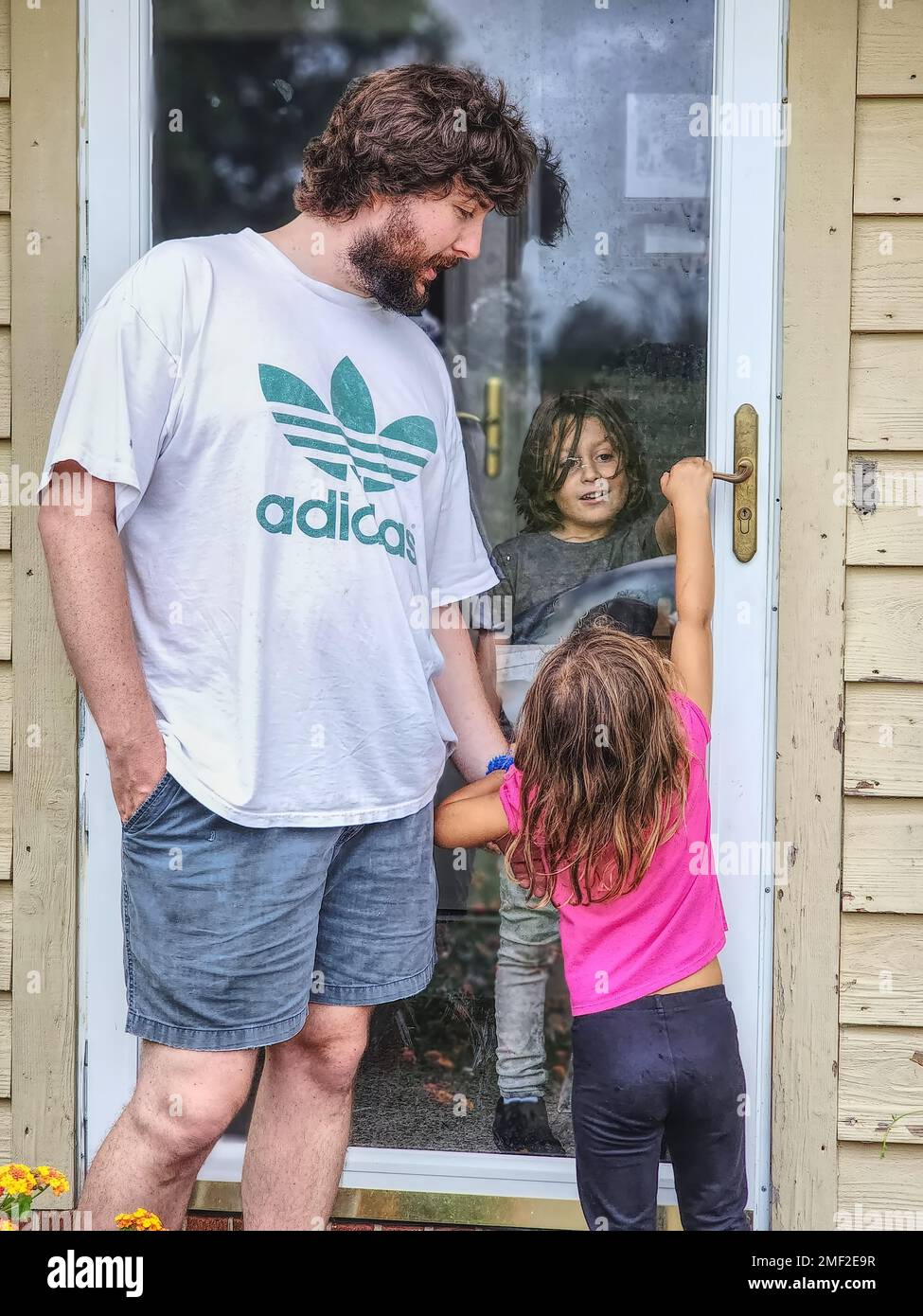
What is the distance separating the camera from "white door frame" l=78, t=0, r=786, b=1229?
1830 millimetres

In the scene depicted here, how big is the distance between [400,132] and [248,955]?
1153 mm

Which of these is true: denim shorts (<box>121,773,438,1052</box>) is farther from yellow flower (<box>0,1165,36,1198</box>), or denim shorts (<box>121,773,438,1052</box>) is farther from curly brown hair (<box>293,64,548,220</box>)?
curly brown hair (<box>293,64,548,220</box>)

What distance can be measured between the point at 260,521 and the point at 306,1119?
88 centimetres

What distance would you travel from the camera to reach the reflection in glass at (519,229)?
1913 mm

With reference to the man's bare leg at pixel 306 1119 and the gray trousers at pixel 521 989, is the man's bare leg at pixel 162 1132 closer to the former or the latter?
the man's bare leg at pixel 306 1119

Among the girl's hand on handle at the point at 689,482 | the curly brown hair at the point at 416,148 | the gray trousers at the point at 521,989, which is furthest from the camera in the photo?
the gray trousers at the point at 521,989

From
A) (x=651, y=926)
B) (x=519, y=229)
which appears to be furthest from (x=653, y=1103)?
(x=519, y=229)

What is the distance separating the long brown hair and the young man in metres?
0.23

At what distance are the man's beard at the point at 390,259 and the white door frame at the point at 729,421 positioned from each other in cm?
46

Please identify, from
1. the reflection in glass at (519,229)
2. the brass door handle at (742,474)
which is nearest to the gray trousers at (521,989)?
the reflection in glass at (519,229)

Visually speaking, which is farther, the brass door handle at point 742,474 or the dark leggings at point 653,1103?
the brass door handle at point 742,474

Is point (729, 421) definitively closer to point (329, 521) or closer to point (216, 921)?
point (329, 521)

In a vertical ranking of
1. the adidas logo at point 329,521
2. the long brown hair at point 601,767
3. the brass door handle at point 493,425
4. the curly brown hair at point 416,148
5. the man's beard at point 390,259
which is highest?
the curly brown hair at point 416,148
